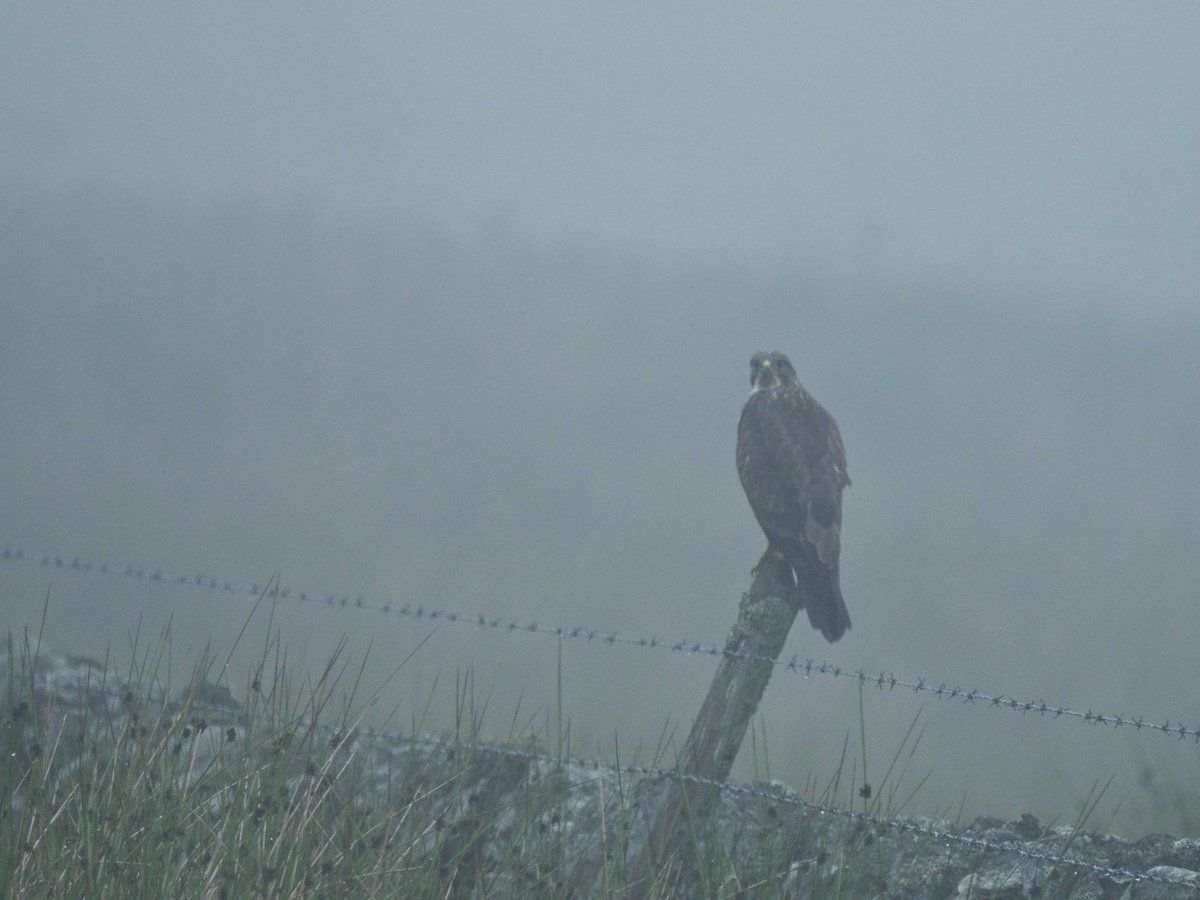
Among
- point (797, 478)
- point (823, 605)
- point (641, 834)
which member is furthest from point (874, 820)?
point (797, 478)

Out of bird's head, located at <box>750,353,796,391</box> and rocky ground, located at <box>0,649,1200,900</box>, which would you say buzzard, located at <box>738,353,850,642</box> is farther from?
rocky ground, located at <box>0,649,1200,900</box>

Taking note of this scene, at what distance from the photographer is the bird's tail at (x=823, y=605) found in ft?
16.6

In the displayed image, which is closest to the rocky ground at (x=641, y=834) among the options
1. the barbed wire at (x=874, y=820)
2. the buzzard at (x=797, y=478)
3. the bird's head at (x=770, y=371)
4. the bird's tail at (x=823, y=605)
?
the barbed wire at (x=874, y=820)

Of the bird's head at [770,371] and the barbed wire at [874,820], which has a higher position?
the bird's head at [770,371]

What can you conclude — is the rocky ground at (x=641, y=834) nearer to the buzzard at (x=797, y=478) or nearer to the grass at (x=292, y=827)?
the grass at (x=292, y=827)

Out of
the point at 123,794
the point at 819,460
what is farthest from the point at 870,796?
the point at 819,460

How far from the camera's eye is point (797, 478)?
19.2 ft

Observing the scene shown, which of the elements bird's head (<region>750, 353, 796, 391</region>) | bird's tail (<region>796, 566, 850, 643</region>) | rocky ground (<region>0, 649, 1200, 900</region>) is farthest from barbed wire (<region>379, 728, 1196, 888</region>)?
bird's head (<region>750, 353, 796, 391</region>)

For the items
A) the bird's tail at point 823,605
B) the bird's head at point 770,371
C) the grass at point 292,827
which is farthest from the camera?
the bird's head at point 770,371

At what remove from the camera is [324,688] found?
3.59 meters

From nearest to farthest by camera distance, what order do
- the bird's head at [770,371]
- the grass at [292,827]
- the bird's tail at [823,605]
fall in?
the grass at [292,827]
the bird's tail at [823,605]
the bird's head at [770,371]

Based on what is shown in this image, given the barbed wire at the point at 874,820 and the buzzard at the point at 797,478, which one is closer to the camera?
the barbed wire at the point at 874,820

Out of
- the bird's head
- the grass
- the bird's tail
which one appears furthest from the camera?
the bird's head

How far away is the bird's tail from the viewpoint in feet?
16.6
